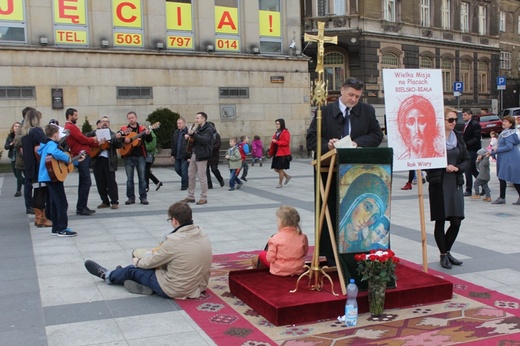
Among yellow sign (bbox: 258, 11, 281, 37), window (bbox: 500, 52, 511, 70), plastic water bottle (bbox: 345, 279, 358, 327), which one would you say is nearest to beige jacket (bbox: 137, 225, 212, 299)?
plastic water bottle (bbox: 345, 279, 358, 327)

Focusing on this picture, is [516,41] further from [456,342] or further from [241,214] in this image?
[456,342]

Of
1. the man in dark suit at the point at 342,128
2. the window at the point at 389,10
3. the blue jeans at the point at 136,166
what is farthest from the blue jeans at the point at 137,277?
the window at the point at 389,10

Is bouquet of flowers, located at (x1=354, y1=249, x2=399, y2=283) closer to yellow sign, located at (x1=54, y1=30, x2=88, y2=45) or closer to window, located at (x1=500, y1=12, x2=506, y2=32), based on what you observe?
yellow sign, located at (x1=54, y1=30, x2=88, y2=45)

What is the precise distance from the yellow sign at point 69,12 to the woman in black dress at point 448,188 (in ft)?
57.5

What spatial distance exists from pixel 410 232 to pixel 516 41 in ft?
165

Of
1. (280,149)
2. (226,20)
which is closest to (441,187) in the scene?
(280,149)

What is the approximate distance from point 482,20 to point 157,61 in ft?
114

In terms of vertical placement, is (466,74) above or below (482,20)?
below

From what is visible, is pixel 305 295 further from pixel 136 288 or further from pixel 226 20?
pixel 226 20

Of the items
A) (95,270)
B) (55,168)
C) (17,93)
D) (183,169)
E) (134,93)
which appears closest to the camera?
→ (95,270)

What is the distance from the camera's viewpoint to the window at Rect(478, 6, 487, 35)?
46.9 metres

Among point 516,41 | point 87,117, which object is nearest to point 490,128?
point 516,41

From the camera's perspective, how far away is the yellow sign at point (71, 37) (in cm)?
2086

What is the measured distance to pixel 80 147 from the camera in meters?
10.7
